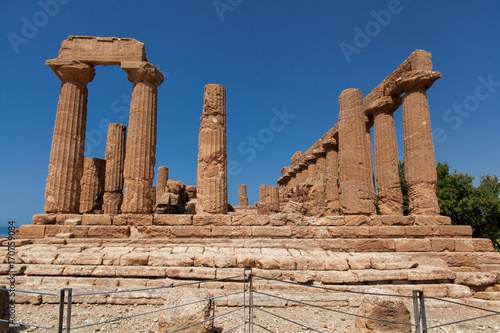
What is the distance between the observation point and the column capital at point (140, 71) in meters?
12.3

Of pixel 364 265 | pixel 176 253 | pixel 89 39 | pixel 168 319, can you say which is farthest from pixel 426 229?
pixel 89 39

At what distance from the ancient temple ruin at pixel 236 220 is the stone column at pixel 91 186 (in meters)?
3.48

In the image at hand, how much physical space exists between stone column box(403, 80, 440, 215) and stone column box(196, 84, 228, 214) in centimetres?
748

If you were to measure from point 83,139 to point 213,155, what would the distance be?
5.32 m

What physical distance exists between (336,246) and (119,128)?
1252cm

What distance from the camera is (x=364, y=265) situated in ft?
26.4

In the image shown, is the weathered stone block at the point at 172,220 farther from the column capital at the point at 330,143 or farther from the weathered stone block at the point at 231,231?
the column capital at the point at 330,143

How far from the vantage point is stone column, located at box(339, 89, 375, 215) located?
39.4 feet

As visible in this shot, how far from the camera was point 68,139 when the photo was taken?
12195mm

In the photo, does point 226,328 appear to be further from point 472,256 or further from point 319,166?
point 319,166

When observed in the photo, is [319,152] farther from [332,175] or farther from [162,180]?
[162,180]

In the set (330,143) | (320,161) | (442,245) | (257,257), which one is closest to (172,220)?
(257,257)

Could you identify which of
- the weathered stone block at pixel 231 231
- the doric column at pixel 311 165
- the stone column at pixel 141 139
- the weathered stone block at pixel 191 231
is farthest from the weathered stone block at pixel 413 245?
the doric column at pixel 311 165

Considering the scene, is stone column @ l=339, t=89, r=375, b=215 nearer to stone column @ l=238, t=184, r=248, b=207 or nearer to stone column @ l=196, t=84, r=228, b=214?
stone column @ l=196, t=84, r=228, b=214
